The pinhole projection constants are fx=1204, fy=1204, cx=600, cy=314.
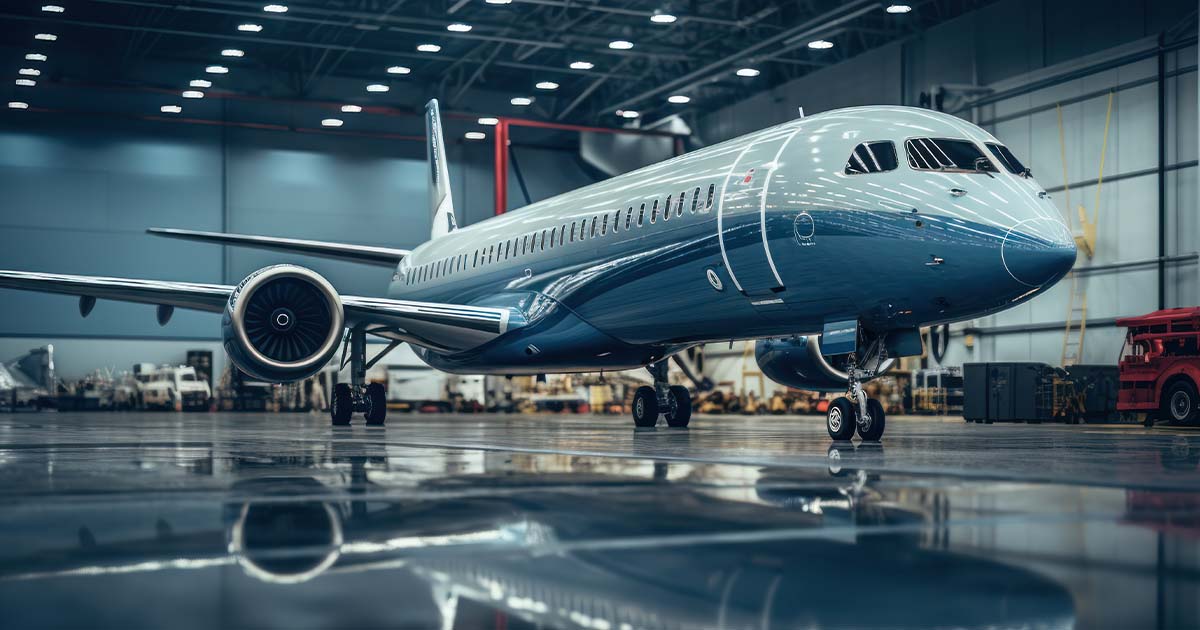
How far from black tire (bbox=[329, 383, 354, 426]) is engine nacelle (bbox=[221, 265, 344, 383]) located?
2807mm

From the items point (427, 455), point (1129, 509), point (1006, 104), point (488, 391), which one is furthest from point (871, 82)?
point (1129, 509)

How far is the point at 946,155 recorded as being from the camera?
11.3 m

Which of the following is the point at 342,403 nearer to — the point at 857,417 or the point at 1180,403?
the point at 857,417

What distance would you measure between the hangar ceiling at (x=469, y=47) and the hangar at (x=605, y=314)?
6.8 inches

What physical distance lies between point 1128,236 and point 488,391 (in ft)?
64.5

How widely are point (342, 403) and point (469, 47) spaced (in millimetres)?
19602

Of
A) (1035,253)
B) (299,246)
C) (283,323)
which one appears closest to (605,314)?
(283,323)

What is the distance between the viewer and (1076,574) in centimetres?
305

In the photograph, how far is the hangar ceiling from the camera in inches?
1177

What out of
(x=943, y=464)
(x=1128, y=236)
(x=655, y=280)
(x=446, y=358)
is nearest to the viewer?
(x=943, y=464)

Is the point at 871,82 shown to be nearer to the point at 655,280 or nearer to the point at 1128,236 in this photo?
the point at 1128,236

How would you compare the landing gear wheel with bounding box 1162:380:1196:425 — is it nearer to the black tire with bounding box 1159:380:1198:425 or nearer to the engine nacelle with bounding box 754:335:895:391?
the black tire with bounding box 1159:380:1198:425

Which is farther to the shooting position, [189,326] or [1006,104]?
[189,326]

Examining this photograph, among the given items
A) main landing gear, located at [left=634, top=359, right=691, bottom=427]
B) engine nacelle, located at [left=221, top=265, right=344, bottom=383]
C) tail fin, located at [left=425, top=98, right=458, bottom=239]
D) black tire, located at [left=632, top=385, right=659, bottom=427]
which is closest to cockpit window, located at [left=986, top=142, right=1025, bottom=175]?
main landing gear, located at [left=634, top=359, right=691, bottom=427]
